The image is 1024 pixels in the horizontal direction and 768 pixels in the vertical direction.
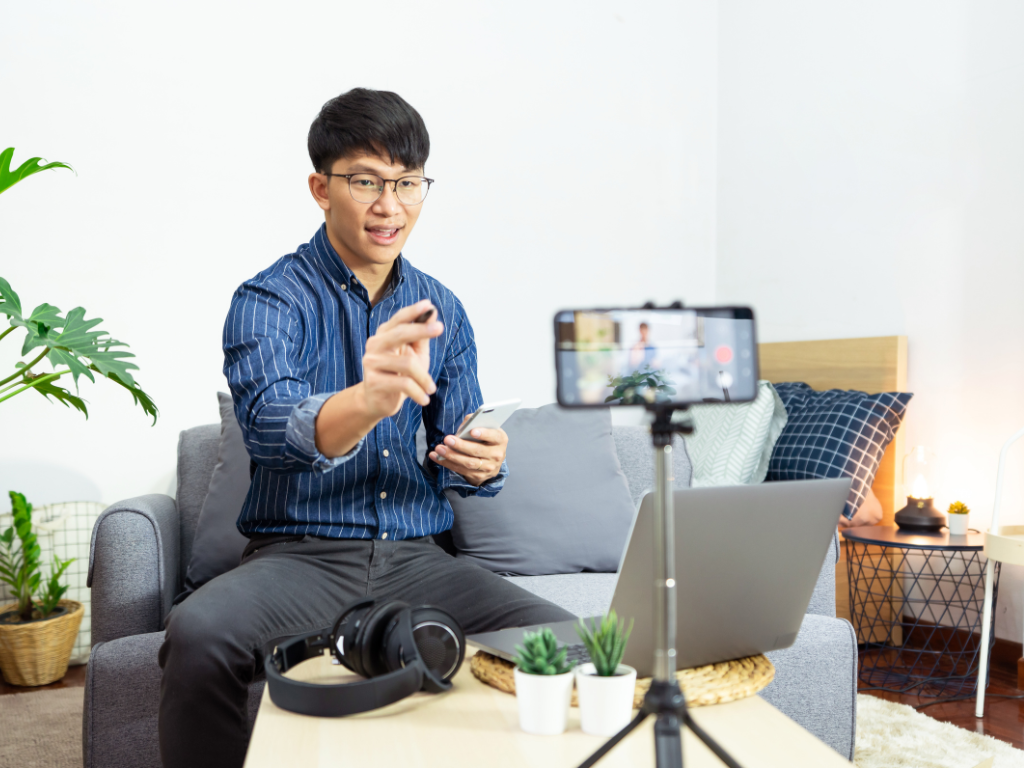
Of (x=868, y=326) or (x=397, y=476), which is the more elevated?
(x=868, y=326)

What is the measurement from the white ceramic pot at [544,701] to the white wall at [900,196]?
216 cm

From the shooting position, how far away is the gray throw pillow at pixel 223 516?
181 cm

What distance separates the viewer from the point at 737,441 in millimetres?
2598

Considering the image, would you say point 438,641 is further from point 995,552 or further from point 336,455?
point 995,552

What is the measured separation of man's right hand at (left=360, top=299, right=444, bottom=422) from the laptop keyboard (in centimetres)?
32

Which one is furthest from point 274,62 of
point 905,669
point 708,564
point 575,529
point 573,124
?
point 905,669

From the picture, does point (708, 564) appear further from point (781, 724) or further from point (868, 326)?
point (868, 326)

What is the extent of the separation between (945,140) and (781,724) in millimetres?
2390

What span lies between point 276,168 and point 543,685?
2370 millimetres

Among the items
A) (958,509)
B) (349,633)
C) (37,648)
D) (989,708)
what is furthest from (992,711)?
(37,648)

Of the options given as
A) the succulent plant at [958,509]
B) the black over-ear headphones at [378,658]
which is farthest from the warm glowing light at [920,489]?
the black over-ear headphones at [378,658]

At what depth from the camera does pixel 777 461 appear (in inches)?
104

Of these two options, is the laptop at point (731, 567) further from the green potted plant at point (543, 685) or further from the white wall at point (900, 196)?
the white wall at point (900, 196)

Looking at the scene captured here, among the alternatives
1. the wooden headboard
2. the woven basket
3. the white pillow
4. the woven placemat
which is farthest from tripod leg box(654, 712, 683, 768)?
the wooden headboard
